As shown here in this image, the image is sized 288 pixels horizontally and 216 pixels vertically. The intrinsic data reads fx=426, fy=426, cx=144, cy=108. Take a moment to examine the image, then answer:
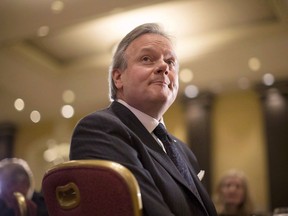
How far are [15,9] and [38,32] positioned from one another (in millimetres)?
489

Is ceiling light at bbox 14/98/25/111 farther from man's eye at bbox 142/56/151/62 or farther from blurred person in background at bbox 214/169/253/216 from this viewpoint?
man's eye at bbox 142/56/151/62

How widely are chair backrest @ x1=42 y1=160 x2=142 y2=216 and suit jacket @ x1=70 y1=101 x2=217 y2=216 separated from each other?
11cm

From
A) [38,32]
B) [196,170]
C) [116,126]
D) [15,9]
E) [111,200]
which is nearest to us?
[111,200]

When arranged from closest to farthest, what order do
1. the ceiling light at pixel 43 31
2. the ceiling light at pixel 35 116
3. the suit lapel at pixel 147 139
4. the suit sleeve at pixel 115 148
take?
the suit sleeve at pixel 115 148 < the suit lapel at pixel 147 139 < the ceiling light at pixel 43 31 < the ceiling light at pixel 35 116

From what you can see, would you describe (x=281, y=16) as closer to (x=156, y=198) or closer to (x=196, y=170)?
(x=196, y=170)

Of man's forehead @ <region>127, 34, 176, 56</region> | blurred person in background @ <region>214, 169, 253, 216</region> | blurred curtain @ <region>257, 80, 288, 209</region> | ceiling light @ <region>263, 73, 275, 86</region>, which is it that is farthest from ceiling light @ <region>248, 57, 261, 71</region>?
man's forehead @ <region>127, 34, 176, 56</region>

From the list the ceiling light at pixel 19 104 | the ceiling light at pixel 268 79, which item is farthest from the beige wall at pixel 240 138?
the ceiling light at pixel 19 104

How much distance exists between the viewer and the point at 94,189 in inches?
37.7

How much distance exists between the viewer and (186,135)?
682 centimetres

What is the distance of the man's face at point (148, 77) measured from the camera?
138 cm

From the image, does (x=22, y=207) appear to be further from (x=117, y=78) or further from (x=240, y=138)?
(x=240, y=138)

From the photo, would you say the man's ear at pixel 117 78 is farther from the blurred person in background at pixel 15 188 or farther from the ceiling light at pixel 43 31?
the ceiling light at pixel 43 31

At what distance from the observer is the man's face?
1381 millimetres

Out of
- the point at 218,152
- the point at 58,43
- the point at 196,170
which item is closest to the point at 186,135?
the point at 218,152
